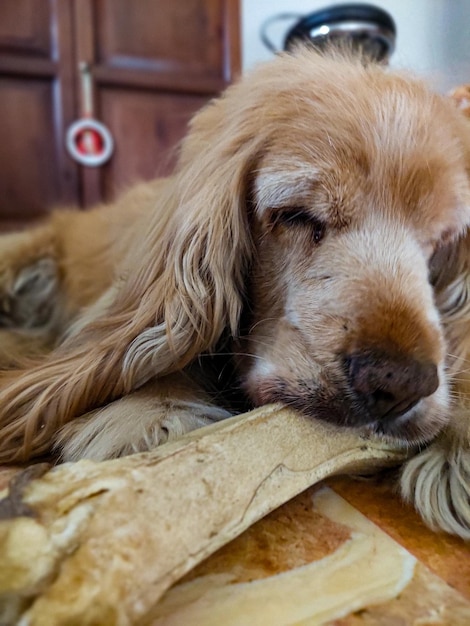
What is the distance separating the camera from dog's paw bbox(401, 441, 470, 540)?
90 cm

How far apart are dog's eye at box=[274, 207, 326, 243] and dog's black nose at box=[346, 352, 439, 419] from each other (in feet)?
0.87

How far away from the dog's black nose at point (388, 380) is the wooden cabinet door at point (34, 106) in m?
2.68

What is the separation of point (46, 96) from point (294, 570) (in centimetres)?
296

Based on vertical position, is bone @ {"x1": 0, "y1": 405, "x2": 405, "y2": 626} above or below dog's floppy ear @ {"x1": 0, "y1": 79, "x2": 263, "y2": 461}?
below

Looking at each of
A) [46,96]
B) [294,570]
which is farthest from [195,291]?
[46,96]

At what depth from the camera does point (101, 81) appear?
10.4 feet

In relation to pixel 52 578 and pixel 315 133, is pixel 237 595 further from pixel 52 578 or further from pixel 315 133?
pixel 315 133

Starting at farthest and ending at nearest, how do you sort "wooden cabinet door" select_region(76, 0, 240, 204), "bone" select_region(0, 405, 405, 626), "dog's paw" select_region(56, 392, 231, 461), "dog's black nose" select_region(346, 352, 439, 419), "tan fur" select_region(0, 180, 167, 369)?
"wooden cabinet door" select_region(76, 0, 240, 204) → "tan fur" select_region(0, 180, 167, 369) → "dog's paw" select_region(56, 392, 231, 461) → "dog's black nose" select_region(346, 352, 439, 419) → "bone" select_region(0, 405, 405, 626)

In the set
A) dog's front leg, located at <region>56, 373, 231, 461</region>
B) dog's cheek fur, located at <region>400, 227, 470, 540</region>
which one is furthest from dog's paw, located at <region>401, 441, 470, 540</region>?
dog's front leg, located at <region>56, 373, 231, 461</region>

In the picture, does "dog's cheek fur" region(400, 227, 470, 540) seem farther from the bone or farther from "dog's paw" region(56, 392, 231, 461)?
"dog's paw" region(56, 392, 231, 461)

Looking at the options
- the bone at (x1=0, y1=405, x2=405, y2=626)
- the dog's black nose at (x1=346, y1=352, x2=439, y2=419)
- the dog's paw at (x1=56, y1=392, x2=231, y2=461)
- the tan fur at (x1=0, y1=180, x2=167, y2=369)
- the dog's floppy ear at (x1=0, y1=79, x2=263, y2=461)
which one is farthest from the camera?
the tan fur at (x1=0, y1=180, x2=167, y2=369)

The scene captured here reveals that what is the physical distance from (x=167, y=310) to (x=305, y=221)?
29 cm

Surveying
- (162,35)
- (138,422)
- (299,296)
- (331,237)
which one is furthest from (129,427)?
(162,35)

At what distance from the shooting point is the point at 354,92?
1120 mm
